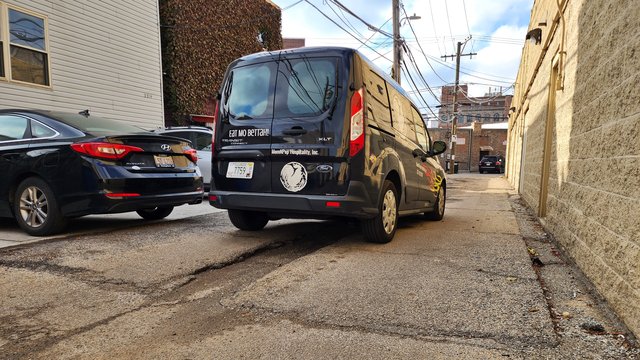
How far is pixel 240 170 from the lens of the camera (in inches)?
181

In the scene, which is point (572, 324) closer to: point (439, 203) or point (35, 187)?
point (439, 203)

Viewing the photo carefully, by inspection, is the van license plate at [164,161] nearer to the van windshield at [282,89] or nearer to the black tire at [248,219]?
the black tire at [248,219]

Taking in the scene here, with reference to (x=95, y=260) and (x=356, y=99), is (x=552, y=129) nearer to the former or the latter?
(x=356, y=99)

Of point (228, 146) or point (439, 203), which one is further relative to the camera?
point (439, 203)

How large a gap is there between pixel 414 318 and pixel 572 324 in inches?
38.4

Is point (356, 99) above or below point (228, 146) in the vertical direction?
above

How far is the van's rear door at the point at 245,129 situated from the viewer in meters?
4.48

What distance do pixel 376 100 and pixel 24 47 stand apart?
8.68 metres

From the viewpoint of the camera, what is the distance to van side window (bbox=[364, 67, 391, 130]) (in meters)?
4.40

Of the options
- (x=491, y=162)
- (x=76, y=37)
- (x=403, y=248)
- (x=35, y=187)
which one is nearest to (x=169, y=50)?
(x=76, y=37)

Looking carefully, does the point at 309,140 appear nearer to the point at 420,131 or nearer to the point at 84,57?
the point at 420,131

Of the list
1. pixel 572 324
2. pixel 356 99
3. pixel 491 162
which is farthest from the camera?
pixel 491 162

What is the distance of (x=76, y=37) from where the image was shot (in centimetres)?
1037

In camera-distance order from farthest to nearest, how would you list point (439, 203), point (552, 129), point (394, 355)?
point (439, 203) → point (552, 129) → point (394, 355)
